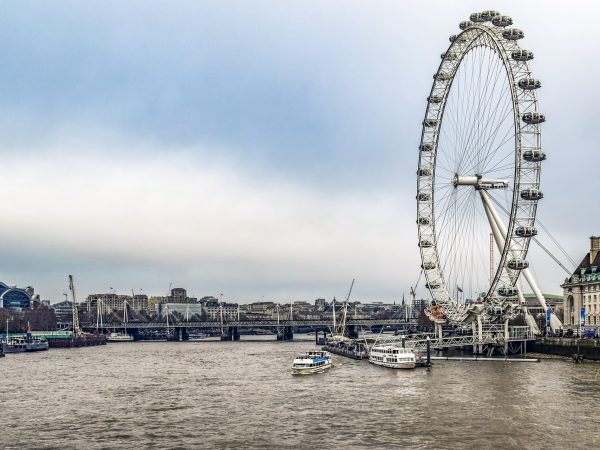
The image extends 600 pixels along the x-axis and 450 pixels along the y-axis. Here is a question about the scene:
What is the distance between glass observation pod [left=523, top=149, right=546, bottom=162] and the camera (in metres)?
82.8

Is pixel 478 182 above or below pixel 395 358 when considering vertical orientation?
above

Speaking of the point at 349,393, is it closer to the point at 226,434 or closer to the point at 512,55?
the point at 226,434

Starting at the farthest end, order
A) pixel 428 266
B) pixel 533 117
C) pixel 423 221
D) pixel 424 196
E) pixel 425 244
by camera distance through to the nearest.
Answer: pixel 424 196, pixel 423 221, pixel 425 244, pixel 428 266, pixel 533 117

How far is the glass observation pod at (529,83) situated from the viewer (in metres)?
82.2

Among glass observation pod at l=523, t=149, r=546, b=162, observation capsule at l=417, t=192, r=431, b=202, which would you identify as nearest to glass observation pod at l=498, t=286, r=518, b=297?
glass observation pod at l=523, t=149, r=546, b=162

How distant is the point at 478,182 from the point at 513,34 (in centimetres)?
1885

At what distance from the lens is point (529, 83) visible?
82188mm

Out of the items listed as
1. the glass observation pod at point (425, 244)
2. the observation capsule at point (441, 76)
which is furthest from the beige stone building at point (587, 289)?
the observation capsule at point (441, 76)

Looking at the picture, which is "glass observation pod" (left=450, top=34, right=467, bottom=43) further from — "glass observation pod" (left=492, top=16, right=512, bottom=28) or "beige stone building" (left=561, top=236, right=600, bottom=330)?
"beige stone building" (left=561, top=236, right=600, bottom=330)

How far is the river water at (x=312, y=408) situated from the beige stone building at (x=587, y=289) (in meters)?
20.2

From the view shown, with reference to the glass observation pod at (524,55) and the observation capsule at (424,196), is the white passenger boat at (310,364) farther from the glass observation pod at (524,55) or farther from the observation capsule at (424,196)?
the glass observation pod at (524,55)

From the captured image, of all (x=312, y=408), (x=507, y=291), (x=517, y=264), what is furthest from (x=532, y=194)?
(x=312, y=408)

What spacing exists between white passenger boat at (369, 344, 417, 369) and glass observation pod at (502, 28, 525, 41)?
1399 inches

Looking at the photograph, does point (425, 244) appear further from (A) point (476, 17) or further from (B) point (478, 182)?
(A) point (476, 17)
